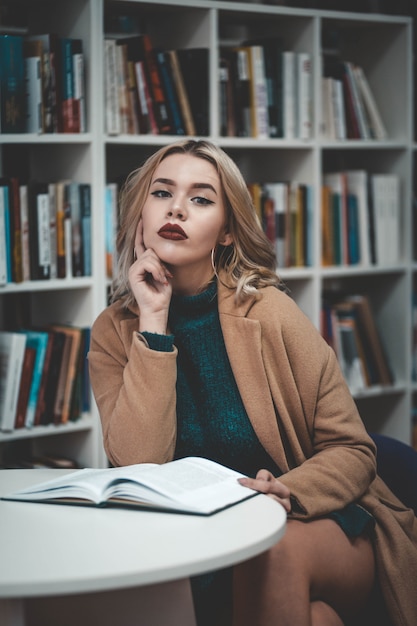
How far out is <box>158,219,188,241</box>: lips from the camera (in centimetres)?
193

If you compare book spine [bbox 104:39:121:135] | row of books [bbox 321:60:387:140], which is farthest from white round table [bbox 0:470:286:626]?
row of books [bbox 321:60:387:140]

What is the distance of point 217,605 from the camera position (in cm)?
171

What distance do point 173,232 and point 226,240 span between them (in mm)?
157

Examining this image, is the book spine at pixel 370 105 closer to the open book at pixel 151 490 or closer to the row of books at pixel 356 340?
the row of books at pixel 356 340

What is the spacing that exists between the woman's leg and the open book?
5.8 inches

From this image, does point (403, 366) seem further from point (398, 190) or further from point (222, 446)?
point (222, 446)

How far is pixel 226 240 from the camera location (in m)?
2.04

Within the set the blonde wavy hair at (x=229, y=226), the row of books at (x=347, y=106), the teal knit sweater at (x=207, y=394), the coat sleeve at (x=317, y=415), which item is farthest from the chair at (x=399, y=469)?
the row of books at (x=347, y=106)

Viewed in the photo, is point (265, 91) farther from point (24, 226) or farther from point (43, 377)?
point (43, 377)

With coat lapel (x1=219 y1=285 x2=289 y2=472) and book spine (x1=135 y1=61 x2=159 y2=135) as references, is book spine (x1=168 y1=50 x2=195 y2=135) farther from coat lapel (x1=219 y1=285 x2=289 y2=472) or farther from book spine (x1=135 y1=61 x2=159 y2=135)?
coat lapel (x1=219 y1=285 x2=289 y2=472)

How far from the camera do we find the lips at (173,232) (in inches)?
76.0

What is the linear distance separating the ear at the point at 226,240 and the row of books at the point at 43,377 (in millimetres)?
847

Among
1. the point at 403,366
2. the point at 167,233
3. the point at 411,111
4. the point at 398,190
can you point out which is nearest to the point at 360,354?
the point at 403,366

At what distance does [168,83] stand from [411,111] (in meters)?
1.02
